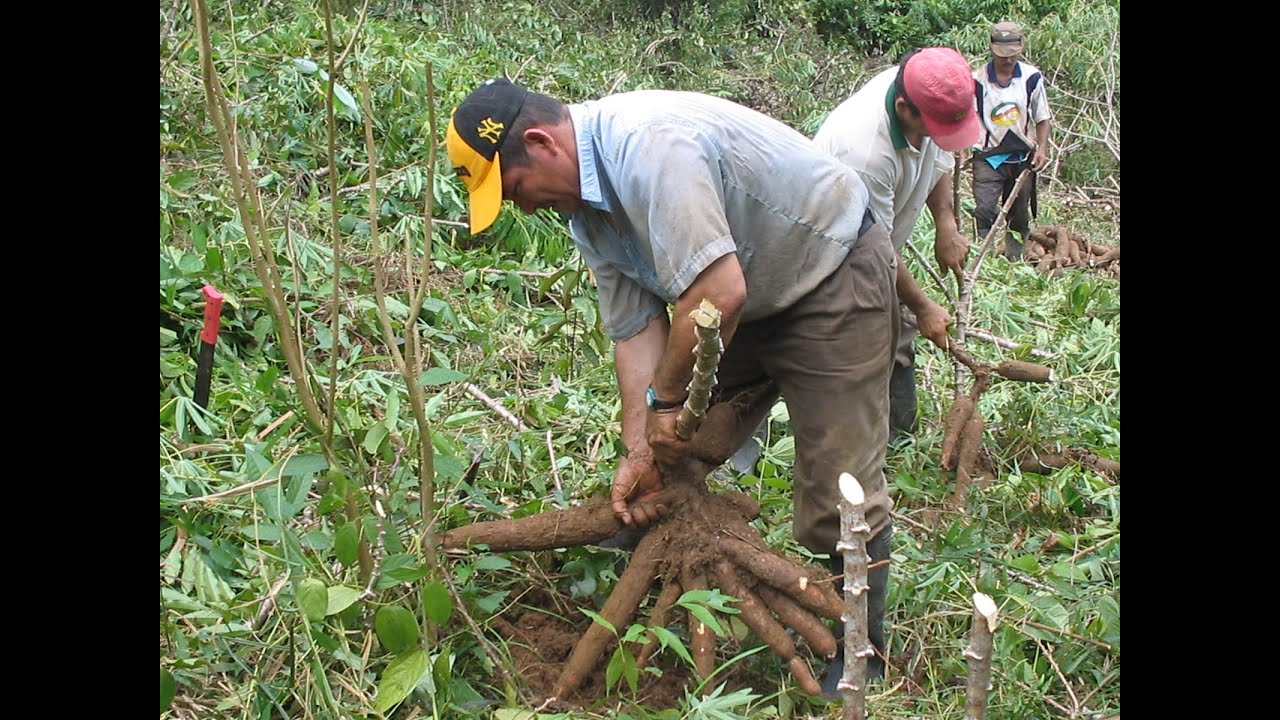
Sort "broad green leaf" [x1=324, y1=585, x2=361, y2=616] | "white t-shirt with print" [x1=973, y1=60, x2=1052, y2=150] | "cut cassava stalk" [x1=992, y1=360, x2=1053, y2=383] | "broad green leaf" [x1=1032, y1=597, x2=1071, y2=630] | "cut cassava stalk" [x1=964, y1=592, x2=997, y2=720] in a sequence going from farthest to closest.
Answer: "white t-shirt with print" [x1=973, y1=60, x2=1052, y2=150] < "cut cassava stalk" [x1=992, y1=360, x2=1053, y2=383] < "broad green leaf" [x1=1032, y1=597, x2=1071, y2=630] < "broad green leaf" [x1=324, y1=585, x2=361, y2=616] < "cut cassava stalk" [x1=964, y1=592, x2=997, y2=720]

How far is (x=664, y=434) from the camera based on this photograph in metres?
2.53

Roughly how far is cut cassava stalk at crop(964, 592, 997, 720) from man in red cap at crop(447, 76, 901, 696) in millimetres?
964

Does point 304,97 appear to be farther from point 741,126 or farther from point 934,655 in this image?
point 934,655

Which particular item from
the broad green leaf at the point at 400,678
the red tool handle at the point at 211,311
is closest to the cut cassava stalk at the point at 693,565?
the broad green leaf at the point at 400,678

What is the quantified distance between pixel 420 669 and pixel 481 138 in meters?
1.12

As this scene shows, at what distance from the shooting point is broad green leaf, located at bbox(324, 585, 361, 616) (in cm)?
221

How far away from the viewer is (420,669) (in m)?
2.22

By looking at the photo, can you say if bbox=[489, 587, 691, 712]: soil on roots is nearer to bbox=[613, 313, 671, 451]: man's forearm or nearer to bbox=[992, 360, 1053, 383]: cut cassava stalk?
bbox=[613, 313, 671, 451]: man's forearm

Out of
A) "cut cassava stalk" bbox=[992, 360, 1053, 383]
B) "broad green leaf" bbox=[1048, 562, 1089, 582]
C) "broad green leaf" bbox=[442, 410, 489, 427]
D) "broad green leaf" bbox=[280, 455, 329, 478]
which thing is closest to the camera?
"broad green leaf" bbox=[280, 455, 329, 478]

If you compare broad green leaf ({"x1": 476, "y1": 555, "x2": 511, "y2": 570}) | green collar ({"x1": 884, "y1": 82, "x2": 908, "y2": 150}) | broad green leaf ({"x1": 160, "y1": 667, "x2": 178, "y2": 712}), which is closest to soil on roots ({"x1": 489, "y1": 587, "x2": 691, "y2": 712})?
broad green leaf ({"x1": 476, "y1": 555, "x2": 511, "y2": 570})

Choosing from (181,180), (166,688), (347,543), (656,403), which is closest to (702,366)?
(656,403)

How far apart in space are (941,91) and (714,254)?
1.39m

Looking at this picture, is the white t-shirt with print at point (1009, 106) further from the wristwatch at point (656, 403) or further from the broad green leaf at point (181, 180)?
the wristwatch at point (656, 403)

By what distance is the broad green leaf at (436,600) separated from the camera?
222 centimetres
